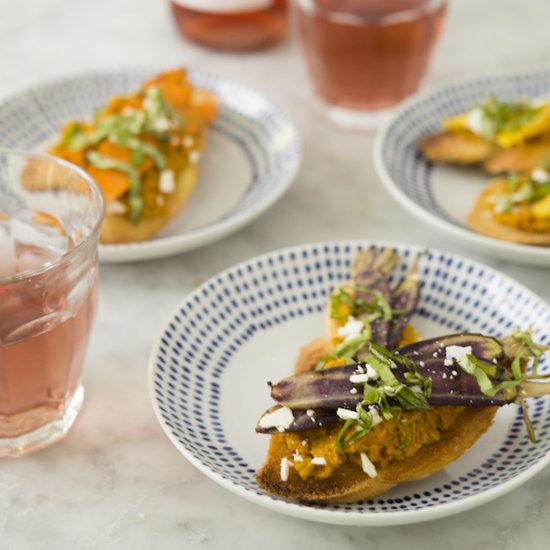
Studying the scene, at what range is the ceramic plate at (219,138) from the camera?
5.09 feet

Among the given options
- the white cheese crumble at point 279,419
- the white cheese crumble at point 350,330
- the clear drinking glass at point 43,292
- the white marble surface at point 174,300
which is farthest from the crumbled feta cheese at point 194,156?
the white cheese crumble at point 279,419

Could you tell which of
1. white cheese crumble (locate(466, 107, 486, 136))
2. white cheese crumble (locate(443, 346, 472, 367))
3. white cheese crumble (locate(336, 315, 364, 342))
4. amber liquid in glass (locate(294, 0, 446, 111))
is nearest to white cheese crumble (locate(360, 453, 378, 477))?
white cheese crumble (locate(443, 346, 472, 367))

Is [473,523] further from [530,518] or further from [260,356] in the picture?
[260,356]

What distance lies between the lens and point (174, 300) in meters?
1.41

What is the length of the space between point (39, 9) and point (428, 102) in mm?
1054

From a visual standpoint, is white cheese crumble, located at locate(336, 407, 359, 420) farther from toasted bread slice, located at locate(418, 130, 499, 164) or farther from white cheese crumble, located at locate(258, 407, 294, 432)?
toasted bread slice, located at locate(418, 130, 499, 164)

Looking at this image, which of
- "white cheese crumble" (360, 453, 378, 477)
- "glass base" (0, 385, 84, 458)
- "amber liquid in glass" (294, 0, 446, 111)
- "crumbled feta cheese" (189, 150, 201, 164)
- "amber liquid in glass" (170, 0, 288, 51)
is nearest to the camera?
"white cheese crumble" (360, 453, 378, 477)

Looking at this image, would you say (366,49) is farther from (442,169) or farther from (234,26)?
(234,26)

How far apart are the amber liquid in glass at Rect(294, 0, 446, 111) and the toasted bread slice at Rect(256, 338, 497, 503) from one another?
898mm

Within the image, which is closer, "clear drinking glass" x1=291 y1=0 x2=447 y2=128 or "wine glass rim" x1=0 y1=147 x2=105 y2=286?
"wine glass rim" x1=0 y1=147 x2=105 y2=286

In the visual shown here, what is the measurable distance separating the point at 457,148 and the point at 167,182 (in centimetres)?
50

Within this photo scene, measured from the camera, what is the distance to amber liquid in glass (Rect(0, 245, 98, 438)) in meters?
1.02

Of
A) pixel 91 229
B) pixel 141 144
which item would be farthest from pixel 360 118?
pixel 91 229

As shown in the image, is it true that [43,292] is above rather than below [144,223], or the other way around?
above
